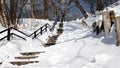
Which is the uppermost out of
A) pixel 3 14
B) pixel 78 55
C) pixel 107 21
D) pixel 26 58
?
pixel 3 14

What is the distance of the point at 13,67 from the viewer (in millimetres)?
10836

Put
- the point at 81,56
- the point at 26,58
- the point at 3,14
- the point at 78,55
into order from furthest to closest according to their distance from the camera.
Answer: the point at 3,14, the point at 26,58, the point at 78,55, the point at 81,56

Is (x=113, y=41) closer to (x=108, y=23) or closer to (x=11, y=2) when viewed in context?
(x=108, y=23)

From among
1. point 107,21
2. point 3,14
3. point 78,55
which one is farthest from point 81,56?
point 3,14

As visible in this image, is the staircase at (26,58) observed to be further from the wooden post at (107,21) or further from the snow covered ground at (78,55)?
the wooden post at (107,21)

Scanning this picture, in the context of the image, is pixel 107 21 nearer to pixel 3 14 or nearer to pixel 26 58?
pixel 26 58

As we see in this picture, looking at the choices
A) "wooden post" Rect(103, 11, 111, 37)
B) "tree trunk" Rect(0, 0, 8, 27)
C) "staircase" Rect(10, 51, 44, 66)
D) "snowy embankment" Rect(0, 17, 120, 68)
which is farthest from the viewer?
"tree trunk" Rect(0, 0, 8, 27)

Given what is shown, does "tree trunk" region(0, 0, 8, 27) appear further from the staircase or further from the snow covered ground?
the staircase

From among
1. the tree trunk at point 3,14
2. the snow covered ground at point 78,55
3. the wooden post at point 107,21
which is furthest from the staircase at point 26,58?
the tree trunk at point 3,14

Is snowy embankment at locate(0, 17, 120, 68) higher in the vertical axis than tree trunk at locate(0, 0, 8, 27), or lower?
lower

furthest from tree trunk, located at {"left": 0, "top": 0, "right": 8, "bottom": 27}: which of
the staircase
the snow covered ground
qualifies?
the staircase

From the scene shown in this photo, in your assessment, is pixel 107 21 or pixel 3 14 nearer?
pixel 107 21

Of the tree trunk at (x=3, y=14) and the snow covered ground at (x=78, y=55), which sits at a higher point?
the tree trunk at (x=3, y=14)

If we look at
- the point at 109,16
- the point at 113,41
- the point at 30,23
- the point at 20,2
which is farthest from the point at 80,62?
the point at 30,23
